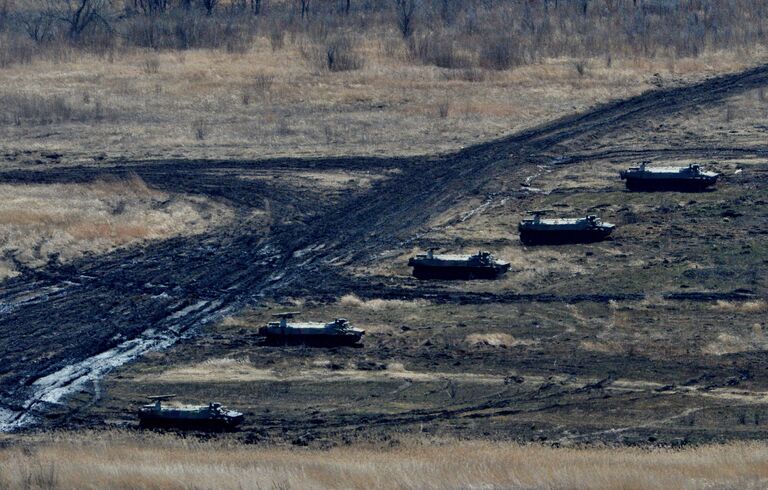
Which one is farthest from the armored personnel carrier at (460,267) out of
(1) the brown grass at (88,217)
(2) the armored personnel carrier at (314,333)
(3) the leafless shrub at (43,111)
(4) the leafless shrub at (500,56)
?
(4) the leafless shrub at (500,56)

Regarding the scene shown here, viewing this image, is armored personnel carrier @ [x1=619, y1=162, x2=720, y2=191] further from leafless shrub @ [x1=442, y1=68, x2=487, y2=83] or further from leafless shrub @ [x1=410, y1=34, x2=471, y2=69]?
leafless shrub @ [x1=410, y1=34, x2=471, y2=69]

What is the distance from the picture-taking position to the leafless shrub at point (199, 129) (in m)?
56.3

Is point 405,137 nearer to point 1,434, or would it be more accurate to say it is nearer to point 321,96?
point 321,96

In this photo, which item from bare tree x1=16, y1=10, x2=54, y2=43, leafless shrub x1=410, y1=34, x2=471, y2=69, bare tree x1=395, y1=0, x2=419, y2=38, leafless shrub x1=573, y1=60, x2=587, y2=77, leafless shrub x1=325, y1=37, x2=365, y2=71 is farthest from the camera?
bare tree x1=16, y1=10, x2=54, y2=43

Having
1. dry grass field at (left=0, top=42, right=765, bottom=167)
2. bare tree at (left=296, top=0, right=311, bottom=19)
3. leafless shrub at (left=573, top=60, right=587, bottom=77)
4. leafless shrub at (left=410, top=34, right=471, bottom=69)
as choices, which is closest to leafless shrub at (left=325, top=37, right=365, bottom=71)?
dry grass field at (left=0, top=42, right=765, bottom=167)

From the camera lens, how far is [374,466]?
24391 millimetres

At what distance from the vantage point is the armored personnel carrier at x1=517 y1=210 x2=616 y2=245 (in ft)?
133

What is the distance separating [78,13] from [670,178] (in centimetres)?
4200

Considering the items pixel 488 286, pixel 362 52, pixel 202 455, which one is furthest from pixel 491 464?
pixel 362 52

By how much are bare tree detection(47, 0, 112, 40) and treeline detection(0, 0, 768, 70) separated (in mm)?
131

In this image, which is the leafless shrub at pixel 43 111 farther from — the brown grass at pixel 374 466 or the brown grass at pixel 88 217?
the brown grass at pixel 374 466

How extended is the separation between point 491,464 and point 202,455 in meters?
5.18

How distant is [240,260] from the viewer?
41.1 meters

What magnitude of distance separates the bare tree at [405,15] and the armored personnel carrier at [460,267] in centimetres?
3884
